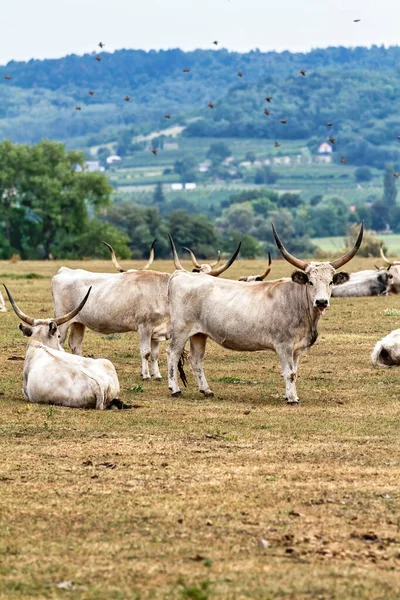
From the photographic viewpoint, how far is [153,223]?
347 ft

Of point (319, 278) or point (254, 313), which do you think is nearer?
point (319, 278)

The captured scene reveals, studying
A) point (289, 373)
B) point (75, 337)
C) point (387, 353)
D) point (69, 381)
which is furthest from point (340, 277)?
point (75, 337)

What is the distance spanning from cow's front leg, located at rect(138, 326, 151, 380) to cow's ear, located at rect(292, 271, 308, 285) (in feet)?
10.3

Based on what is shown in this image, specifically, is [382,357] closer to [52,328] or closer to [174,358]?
[174,358]

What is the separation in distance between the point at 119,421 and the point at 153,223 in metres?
91.6

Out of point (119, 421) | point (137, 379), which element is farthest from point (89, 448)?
point (137, 379)

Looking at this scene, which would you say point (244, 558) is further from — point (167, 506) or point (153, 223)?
point (153, 223)

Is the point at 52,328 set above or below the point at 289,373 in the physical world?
above

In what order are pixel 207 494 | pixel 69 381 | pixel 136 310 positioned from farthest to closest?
1. pixel 136 310
2. pixel 69 381
3. pixel 207 494

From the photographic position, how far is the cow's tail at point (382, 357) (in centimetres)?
1933

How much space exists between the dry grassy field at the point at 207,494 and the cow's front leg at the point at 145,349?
14.4 inches

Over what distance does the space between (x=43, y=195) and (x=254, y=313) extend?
68606mm

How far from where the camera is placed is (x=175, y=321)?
1719cm

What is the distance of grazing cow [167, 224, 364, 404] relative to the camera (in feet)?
53.5
